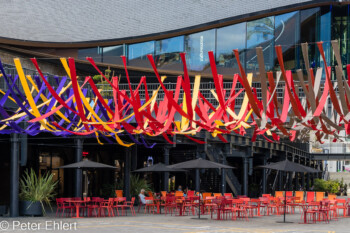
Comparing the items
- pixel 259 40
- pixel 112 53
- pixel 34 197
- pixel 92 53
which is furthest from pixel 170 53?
pixel 34 197

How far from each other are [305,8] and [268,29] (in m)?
2.82

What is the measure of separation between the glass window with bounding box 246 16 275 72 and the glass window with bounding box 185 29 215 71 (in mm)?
2950

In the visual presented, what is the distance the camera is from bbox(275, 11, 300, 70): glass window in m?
40.2

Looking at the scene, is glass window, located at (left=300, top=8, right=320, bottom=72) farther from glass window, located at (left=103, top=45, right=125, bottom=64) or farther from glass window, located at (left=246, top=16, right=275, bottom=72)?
glass window, located at (left=103, top=45, right=125, bottom=64)

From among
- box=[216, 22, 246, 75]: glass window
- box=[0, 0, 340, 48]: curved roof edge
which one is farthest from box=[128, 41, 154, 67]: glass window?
box=[216, 22, 246, 75]: glass window

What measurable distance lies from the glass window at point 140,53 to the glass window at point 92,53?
2.35 m

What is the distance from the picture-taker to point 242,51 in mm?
43125

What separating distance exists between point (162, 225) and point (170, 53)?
25.3 meters

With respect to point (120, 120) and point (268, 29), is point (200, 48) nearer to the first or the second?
point (268, 29)

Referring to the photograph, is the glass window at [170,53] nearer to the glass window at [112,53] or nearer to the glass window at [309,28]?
the glass window at [112,53]

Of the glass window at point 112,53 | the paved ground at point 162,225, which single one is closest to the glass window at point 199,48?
the glass window at point 112,53

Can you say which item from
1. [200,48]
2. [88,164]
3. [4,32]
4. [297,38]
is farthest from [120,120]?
[4,32]

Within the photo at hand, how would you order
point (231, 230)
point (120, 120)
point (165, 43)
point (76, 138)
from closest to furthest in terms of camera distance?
point (120, 120) < point (231, 230) < point (76, 138) < point (165, 43)

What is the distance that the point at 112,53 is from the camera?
4725cm
